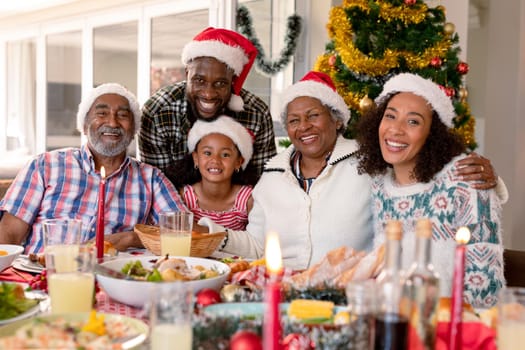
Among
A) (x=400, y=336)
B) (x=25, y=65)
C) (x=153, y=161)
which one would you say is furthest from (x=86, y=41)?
(x=400, y=336)

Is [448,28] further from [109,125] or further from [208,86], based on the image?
[109,125]

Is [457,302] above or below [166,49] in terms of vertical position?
below

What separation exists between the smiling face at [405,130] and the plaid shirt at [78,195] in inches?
41.5

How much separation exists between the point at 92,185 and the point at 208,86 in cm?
84

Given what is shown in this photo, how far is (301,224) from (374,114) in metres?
0.56

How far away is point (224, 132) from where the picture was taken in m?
3.12

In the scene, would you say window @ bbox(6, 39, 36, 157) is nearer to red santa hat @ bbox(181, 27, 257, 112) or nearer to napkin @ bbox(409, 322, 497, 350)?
red santa hat @ bbox(181, 27, 257, 112)

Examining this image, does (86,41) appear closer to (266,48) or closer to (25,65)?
(25,65)

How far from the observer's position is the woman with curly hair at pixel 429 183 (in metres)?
2.20

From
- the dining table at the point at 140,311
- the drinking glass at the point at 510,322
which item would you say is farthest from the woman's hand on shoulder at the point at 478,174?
the drinking glass at the point at 510,322

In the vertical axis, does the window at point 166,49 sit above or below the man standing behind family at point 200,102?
above

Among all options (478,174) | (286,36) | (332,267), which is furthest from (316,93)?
(286,36)

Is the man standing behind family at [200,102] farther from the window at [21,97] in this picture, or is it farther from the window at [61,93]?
the window at [21,97]

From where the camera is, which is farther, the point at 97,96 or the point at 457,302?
the point at 97,96
